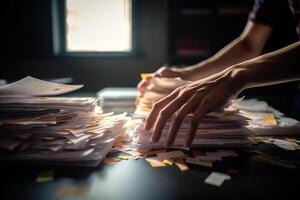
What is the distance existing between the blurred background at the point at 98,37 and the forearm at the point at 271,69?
1.98m

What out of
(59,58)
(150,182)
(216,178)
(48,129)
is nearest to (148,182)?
(150,182)

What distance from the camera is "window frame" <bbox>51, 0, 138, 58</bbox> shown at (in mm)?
2904

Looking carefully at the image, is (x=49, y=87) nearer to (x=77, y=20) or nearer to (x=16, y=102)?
(x=16, y=102)

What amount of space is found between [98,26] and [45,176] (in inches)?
105

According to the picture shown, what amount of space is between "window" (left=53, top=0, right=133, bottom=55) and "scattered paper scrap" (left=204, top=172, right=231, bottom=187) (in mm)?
2555

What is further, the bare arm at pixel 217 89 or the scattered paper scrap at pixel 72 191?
the bare arm at pixel 217 89

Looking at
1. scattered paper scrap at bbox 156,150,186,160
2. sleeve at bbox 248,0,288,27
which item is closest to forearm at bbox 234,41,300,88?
scattered paper scrap at bbox 156,150,186,160

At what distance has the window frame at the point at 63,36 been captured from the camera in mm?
2904

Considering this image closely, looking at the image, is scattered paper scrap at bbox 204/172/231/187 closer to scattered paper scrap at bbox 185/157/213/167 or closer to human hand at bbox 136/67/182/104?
→ scattered paper scrap at bbox 185/157/213/167

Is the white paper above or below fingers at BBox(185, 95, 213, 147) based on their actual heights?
above

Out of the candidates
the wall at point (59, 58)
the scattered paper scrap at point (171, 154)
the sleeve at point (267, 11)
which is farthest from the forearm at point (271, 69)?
the wall at point (59, 58)

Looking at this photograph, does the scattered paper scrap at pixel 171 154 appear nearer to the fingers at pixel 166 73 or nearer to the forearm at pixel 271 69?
the forearm at pixel 271 69

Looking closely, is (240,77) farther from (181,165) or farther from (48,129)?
(48,129)

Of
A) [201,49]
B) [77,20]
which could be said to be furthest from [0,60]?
[201,49]
